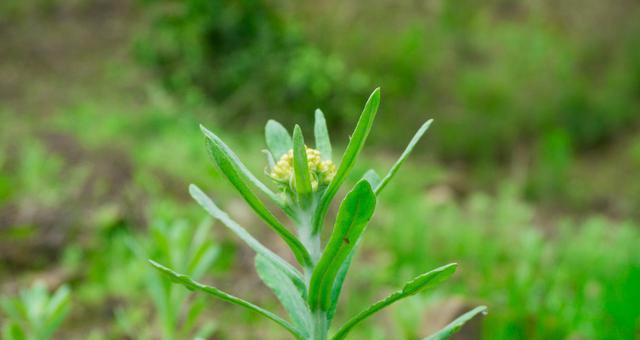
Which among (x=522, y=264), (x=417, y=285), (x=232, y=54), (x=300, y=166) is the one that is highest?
(x=232, y=54)

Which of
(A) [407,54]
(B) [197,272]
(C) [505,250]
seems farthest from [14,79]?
(B) [197,272]

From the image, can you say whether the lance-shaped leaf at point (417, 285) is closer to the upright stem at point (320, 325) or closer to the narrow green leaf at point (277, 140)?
the upright stem at point (320, 325)

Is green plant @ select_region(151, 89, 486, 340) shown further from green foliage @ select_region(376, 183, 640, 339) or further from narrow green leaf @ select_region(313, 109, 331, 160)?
green foliage @ select_region(376, 183, 640, 339)

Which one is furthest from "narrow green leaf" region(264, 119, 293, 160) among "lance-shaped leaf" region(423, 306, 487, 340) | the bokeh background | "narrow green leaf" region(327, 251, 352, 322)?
the bokeh background

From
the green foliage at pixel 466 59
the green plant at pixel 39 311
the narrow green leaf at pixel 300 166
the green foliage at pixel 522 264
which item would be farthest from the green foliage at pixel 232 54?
the narrow green leaf at pixel 300 166

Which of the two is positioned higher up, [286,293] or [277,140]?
[277,140]

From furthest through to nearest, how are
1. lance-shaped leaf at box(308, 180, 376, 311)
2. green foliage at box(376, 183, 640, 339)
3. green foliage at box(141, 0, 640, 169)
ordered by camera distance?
green foliage at box(141, 0, 640, 169) → green foliage at box(376, 183, 640, 339) → lance-shaped leaf at box(308, 180, 376, 311)

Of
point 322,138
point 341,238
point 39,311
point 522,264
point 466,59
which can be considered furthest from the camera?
point 466,59

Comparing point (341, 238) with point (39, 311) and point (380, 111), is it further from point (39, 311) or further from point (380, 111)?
point (380, 111)

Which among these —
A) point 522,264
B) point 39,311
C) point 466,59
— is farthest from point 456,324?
point 466,59
